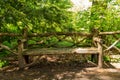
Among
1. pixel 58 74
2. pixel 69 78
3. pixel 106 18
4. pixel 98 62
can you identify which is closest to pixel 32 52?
pixel 58 74

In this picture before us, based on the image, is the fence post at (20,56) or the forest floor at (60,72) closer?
the forest floor at (60,72)

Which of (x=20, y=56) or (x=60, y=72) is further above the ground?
(x=20, y=56)

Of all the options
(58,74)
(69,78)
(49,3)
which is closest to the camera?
(69,78)

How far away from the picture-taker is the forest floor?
23.6 ft

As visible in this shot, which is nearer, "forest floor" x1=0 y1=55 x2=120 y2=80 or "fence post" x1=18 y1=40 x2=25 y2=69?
"forest floor" x1=0 y1=55 x2=120 y2=80

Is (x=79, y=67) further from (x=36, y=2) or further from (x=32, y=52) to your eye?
(x=36, y=2)

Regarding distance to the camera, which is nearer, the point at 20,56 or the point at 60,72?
the point at 60,72

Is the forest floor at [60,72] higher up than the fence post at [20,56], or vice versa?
the fence post at [20,56]

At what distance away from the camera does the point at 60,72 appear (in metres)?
7.79

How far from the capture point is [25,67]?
8289mm

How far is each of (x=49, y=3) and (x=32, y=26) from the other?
128 centimetres

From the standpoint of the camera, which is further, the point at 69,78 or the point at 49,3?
the point at 49,3

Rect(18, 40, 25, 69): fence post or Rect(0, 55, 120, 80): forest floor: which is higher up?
Rect(18, 40, 25, 69): fence post

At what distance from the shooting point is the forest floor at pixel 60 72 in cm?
720
